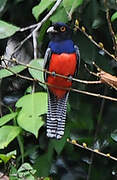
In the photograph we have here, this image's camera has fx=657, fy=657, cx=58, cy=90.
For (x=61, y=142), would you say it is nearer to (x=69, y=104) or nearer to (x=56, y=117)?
(x=69, y=104)

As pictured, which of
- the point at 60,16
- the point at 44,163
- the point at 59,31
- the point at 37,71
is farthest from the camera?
the point at 44,163

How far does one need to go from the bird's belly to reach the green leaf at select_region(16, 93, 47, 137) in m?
0.10

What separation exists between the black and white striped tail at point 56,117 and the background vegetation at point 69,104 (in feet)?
0.48

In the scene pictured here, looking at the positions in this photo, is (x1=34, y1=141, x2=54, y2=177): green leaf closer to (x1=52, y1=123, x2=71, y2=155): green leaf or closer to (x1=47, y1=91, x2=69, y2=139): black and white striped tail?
(x1=52, y1=123, x2=71, y2=155): green leaf

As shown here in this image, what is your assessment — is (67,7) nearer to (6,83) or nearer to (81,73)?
(81,73)

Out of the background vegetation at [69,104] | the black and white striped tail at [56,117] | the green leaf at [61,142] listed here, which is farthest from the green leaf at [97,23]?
the black and white striped tail at [56,117]

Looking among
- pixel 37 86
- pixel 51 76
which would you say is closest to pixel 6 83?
pixel 37 86

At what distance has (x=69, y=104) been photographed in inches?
122

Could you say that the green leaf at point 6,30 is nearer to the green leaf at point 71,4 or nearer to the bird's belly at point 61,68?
the green leaf at point 71,4

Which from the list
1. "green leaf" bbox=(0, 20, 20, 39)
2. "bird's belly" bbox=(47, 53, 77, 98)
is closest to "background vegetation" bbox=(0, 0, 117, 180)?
"green leaf" bbox=(0, 20, 20, 39)

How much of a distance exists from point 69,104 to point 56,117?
0.62 metres

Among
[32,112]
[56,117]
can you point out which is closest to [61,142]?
[32,112]

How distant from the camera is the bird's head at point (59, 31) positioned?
2.57 meters

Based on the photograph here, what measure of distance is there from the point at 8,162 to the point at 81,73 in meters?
0.55
